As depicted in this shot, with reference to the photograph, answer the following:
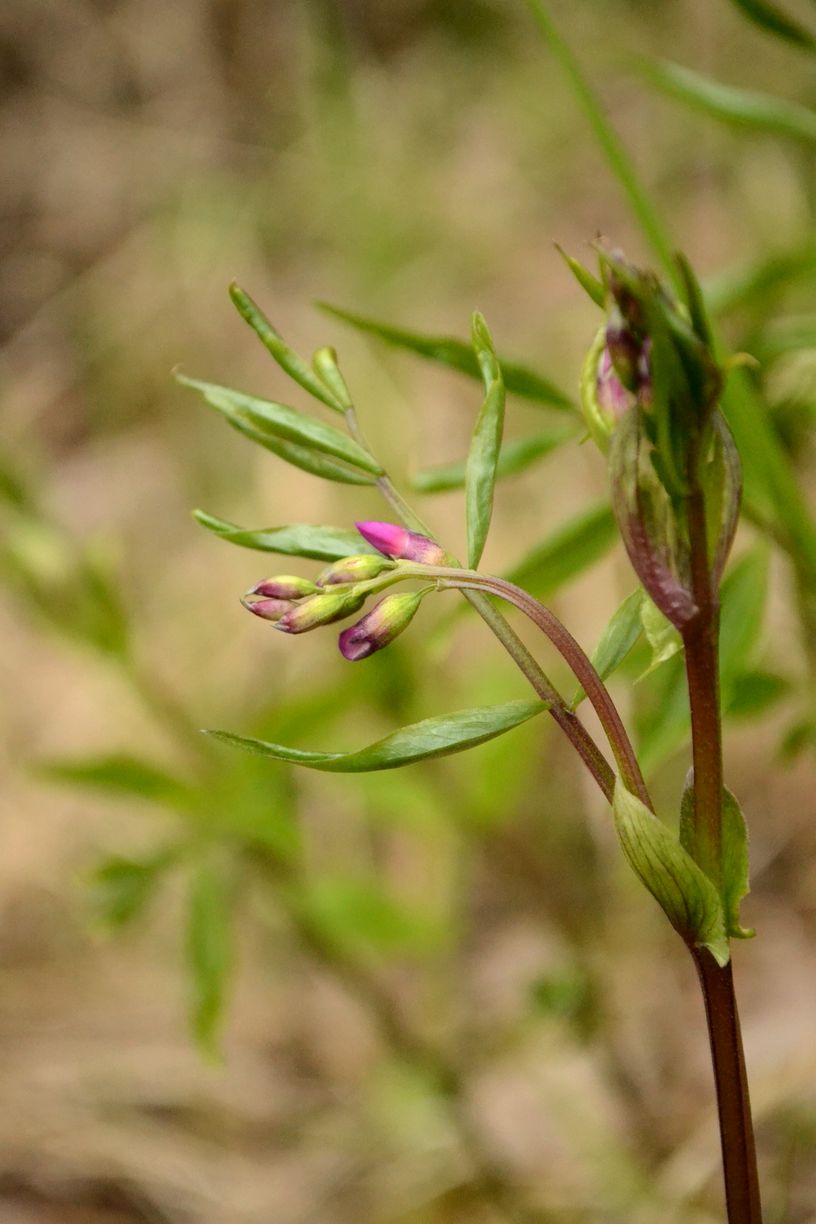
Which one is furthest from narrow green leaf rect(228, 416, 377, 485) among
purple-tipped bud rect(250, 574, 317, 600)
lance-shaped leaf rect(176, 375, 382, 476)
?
purple-tipped bud rect(250, 574, 317, 600)

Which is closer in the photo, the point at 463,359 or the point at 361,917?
the point at 463,359

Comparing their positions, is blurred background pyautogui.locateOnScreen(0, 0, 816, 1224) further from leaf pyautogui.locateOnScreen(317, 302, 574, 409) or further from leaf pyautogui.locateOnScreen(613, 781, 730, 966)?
leaf pyautogui.locateOnScreen(613, 781, 730, 966)

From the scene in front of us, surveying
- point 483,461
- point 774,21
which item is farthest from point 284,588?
point 774,21

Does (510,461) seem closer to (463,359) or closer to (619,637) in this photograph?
(463,359)

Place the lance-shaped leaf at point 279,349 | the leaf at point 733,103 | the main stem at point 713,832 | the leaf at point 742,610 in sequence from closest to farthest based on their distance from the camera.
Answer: the main stem at point 713,832 → the lance-shaped leaf at point 279,349 → the leaf at point 742,610 → the leaf at point 733,103

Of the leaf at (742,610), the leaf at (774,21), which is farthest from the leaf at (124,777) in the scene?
the leaf at (774,21)

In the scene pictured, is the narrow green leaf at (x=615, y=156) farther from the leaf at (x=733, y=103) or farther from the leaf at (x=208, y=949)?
the leaf at (x=208, y=949)

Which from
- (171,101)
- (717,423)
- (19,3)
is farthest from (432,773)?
(19,3)
